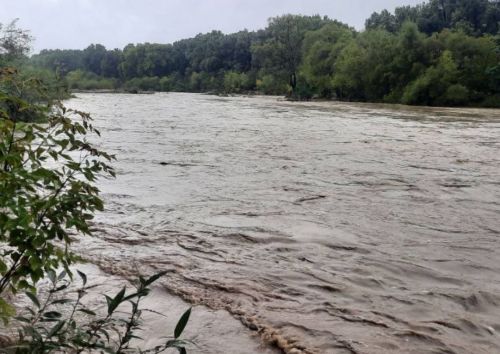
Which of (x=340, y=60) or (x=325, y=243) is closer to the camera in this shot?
(x=325, y=243)

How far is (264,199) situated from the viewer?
26.2ft

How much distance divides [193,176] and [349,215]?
4106mm

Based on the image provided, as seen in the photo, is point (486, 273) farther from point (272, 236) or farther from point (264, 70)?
point (264, 70)

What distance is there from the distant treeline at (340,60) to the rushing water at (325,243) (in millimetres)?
2375

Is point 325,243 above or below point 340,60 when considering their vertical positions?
below

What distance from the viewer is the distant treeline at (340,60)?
153 feet

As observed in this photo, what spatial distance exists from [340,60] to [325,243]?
60.0m

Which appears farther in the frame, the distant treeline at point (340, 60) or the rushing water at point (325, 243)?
the distant treeline at point (340, 60)

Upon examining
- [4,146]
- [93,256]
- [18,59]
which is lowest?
[93,256]

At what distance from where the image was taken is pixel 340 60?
62500mm

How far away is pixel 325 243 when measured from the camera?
569 centimetres

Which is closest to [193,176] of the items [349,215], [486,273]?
[349,215]

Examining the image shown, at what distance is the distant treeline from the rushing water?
7.79ft

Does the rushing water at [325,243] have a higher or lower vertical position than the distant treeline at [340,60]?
lower
